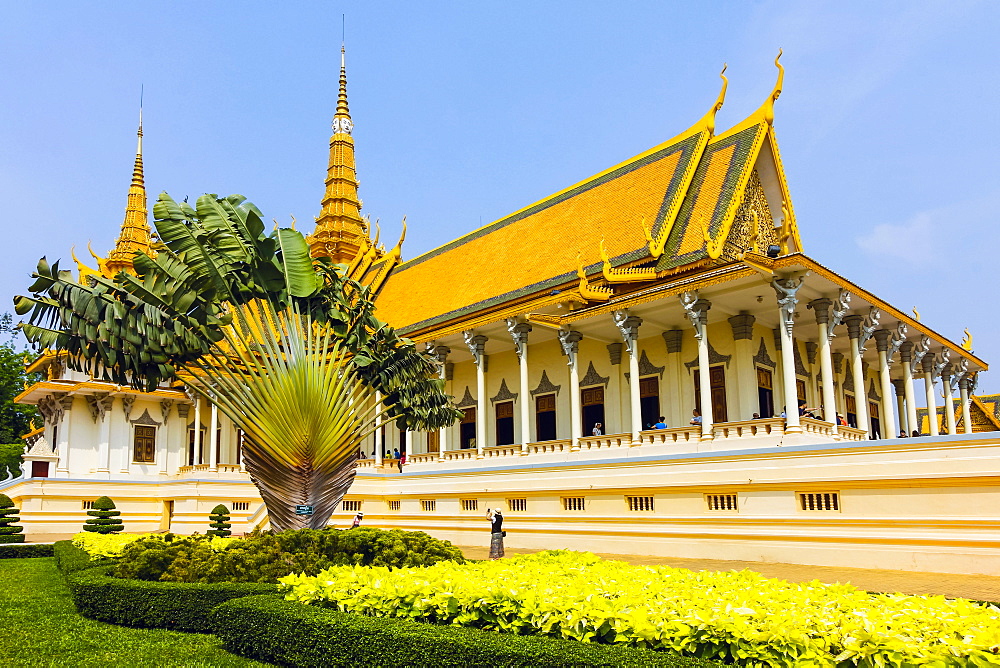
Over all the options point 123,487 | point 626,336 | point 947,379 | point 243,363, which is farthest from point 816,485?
point 123,487

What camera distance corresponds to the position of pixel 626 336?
1934cm

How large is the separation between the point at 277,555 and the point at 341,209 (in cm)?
2988

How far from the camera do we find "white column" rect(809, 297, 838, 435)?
1689 cm

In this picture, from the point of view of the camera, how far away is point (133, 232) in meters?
36.5

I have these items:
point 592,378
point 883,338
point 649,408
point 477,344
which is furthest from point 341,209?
point 883,338

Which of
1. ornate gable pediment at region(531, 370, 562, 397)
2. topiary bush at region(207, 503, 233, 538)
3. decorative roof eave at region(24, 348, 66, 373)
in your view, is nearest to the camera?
topiary bush at region(207, 503, 233, 538)

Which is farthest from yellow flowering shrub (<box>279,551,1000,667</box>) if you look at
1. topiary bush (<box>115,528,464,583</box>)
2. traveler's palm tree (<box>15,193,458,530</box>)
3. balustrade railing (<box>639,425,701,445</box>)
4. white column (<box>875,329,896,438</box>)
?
white column (<box>875,329,896,438</box>)

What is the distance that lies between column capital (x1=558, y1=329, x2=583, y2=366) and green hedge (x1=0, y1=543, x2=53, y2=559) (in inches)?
508

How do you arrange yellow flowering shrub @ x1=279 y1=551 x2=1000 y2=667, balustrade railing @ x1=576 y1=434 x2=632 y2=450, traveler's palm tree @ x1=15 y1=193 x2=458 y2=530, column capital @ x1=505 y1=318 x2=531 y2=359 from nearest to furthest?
yellow flowering shrub @ x1=279 y1=551 x2=1000 y2=667
traveler's palm tree @ x1=15 y1=193 x2=458 y2=530
balustrade railing @ x1=576 y1=434 x2=632 y2=450
column capital @ x1=505 y1=318 x2=531 y2=359

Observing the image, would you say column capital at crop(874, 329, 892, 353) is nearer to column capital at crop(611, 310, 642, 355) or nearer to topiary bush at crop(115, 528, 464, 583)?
column capital at crop(611, 310, 642, 355)

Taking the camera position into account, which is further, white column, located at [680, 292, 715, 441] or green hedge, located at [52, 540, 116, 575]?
white column, located at [680, 292, 715, 441]

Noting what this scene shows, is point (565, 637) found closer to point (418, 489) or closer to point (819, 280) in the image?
point (819, 280)

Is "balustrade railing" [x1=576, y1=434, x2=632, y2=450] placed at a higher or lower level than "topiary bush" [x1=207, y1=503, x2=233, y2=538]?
higher

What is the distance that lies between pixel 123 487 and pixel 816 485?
24228 mm
